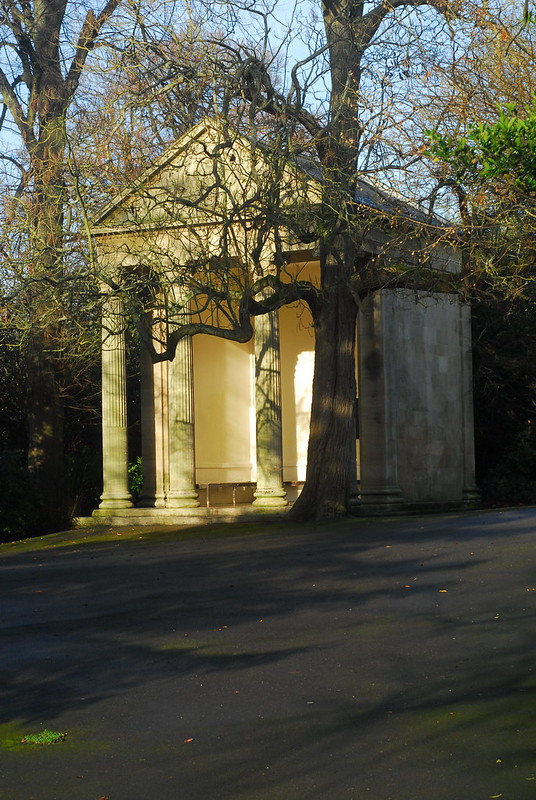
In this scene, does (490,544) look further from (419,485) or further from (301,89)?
(419,485)

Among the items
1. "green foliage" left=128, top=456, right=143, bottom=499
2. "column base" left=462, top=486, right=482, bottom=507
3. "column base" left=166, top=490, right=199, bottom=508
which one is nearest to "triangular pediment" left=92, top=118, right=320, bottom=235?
"column base" left=166, top=490, right=199, bottom=508

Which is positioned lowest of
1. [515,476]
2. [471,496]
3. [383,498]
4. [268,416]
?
[471,496]

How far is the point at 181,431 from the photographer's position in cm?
2886

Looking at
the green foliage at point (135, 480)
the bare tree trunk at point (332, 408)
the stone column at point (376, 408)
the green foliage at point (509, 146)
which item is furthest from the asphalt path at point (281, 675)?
the green foliage at point (135, 480)

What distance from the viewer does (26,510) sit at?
29.9 m

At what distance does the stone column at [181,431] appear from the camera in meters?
28.7

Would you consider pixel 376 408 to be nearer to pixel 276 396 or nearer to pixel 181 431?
pixel 276 396

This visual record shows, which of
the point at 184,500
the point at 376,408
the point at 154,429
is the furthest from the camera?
the point at 154,429

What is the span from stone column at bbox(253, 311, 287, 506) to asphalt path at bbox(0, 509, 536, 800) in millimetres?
8730

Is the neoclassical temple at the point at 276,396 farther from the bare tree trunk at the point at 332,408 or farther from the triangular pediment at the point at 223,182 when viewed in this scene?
the bare tree trunk at the point at 332,408

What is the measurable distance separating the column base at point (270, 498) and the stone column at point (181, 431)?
208cm

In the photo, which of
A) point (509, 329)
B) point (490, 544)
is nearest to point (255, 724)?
point (490, 544)

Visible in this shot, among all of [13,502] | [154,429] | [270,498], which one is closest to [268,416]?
[270,498]

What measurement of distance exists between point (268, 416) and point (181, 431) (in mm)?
2561
